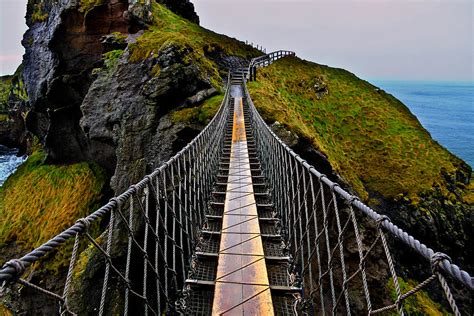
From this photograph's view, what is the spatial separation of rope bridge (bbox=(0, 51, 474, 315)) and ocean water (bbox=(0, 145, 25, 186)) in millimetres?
20580

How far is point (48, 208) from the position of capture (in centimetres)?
Answer: 1302

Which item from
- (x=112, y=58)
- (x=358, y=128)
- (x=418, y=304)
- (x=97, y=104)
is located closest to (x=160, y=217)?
(x=97, y=104)

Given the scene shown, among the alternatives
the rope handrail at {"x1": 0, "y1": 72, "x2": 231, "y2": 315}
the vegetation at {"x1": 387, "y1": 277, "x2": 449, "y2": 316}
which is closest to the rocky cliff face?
the rope handrail at {"x1": 0, "y1": 72, "x2": 231, "y2": 315}

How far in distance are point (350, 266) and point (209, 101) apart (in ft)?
26.2

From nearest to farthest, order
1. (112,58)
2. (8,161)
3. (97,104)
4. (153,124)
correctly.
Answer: (153,124) → (97,104) → (112,58) → (8,161)

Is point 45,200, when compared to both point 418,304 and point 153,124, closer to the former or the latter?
point 153,124

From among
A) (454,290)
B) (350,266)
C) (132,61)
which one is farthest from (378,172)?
(132,61)

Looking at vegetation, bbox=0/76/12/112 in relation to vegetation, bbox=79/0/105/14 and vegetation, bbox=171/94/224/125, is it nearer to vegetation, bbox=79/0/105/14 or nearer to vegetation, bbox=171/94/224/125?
vegetation, bbox=79/0/105/14

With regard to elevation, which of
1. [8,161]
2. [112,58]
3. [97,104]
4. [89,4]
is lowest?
[8,161]

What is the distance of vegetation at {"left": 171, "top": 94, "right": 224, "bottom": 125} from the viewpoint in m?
10.1

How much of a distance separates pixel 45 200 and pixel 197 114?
8.78 meters

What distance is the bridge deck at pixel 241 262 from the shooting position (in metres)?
2.53

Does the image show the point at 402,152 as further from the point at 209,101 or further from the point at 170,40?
the point at 170,40

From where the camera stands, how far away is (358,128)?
61.5 feet
